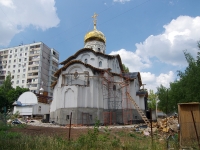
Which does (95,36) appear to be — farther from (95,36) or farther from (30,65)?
(30,65)

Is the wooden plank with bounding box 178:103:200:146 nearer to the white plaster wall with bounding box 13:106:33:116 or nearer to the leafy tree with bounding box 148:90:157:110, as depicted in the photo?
the white plaster wall with bounding box 13:106:33:116

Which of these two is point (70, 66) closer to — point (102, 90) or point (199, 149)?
point (102, 90)

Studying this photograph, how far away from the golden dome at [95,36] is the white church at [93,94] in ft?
11.9

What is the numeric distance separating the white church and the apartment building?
30.9 m

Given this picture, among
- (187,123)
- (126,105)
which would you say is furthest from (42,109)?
(187,123)

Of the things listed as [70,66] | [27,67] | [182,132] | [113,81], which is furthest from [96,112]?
[27,67]

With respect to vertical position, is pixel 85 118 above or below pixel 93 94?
below

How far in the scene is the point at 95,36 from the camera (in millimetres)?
29656

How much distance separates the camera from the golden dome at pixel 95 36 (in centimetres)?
2972

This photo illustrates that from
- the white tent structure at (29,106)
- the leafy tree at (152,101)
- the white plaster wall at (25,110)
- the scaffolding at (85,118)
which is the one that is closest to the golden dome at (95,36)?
the scaffolding at (85,118)

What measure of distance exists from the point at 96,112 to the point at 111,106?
2470mm

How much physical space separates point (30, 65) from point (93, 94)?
126ft

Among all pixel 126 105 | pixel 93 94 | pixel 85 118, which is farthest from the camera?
pixel 126 105

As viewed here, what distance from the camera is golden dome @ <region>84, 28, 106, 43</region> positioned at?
97.5 feet
